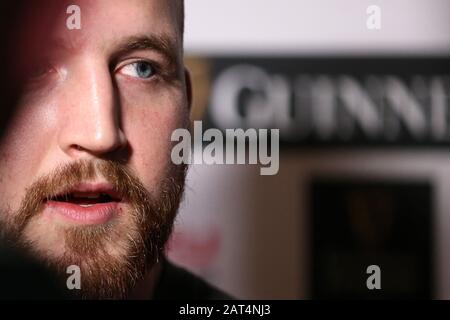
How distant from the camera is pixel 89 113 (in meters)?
0.68

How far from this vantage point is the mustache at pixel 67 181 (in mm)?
683

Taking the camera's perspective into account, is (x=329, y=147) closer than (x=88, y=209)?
No

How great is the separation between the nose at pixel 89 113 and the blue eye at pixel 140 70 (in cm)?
2

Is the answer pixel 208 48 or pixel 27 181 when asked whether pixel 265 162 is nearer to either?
pixel 208 48

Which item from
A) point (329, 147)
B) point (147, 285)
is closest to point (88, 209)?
point (147, 285)

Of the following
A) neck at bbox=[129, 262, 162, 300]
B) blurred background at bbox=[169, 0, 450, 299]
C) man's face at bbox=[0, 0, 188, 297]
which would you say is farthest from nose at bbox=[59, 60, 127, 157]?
blurred background at bbox=[169, 0, 450, 299]

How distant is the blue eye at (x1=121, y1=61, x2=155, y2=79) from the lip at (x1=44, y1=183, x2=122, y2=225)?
0.40 ft

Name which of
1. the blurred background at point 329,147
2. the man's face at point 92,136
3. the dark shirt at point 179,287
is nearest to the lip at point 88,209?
the man's face at point 92,136

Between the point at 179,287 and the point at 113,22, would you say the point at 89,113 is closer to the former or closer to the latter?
the point at 113,22

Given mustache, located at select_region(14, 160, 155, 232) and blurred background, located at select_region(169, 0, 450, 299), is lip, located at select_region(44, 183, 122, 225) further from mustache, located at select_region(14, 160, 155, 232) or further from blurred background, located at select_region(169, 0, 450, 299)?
blurred background, located at select_region(169, 0, 450, 299)

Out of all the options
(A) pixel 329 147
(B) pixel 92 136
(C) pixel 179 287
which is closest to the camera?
(B) pixel 92 136

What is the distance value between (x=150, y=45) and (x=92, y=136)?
12cm
